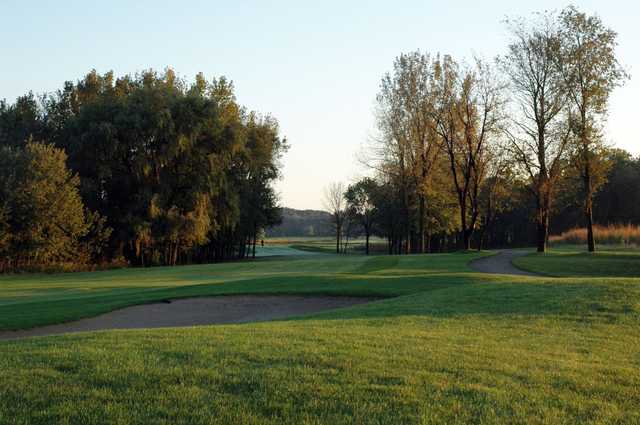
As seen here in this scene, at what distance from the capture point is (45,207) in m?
45.2

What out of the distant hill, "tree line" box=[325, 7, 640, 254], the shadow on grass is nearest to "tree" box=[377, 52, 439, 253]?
"tree line" box=[325, 7, 640, 254]

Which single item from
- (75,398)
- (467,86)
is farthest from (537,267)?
(75,398)

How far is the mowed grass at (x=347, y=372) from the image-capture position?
646 cm

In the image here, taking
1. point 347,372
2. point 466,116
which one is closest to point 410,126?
point 466,116

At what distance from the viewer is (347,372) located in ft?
26.3

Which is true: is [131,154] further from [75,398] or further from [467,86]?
[75,398]

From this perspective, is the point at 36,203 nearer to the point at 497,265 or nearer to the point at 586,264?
the point at 497,265

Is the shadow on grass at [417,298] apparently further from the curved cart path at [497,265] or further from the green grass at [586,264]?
the green grass at [586,264]

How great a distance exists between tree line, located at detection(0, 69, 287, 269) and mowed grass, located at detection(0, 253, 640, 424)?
125ft

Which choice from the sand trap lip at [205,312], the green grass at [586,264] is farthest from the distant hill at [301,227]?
the sand trap lip at [205,312]

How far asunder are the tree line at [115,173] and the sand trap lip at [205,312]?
27521 millimetres

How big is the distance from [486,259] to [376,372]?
3422 cm

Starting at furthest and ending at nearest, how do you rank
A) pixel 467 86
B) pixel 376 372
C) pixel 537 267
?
pixel 467 86
pixel 537 267
pixel 376 372

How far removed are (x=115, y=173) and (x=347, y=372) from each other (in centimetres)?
5041
